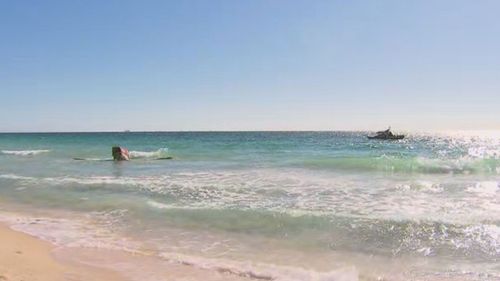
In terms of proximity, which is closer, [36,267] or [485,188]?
[36,267]

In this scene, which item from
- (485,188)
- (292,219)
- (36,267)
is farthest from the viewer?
(485,188)

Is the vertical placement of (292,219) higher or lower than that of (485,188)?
lower

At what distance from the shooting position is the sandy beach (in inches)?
271

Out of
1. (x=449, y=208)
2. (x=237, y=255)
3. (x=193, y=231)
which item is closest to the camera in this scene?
(x=237, y=255)

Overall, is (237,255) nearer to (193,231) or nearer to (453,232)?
(193,231)

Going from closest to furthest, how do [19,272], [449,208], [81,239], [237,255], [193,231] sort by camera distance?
[19,272] → [237,255] → [81,239] → [193,231] → [449,208]

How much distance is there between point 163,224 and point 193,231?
42.8 inches

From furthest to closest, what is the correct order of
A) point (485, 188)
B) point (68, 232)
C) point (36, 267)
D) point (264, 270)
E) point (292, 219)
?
point (485, 188) < point (292, 219) < point (68, 232) < point (264, 270) < point (36, 267)

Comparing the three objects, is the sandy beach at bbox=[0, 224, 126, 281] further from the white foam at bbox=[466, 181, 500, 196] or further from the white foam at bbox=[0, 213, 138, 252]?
the white foam at bbox=[466, 181, 500, 196]

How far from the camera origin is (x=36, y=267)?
7.42 meters

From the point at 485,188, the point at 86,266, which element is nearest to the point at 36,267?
the point at 86,266

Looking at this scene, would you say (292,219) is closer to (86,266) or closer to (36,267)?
(86,266)

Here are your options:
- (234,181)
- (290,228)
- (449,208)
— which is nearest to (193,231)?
(290,228)

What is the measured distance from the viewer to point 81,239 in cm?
979
